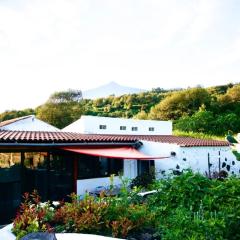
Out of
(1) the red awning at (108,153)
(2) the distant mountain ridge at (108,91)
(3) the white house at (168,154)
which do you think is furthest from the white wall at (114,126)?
(2) the distant mountain ridge at (108,91)

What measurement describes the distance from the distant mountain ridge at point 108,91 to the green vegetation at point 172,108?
2.38 metres

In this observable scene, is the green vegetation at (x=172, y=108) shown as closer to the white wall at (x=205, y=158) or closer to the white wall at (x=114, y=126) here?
the white wall at (x=114, y=126)

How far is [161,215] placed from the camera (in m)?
10.1

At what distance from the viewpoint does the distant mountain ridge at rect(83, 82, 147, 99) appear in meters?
85.8

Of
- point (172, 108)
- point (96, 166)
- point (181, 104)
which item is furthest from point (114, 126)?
point (181, 104)

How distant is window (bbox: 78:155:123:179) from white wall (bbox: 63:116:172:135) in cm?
698

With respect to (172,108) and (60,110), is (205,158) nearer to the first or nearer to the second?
(172,108)

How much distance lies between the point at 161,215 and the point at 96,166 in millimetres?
14376

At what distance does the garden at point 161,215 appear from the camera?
28.8 feet

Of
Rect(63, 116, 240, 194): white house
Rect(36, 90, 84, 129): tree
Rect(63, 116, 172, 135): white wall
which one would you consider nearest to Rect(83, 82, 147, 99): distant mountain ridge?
Rect(36, 90, 84, 129): tree

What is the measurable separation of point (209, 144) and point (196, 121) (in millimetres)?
23197

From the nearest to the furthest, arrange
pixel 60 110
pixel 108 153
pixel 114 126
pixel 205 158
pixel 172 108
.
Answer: pixel 108 153 < pixel 205 158 < pixel 114 126 < pixel 172 108 < pixel 60 110

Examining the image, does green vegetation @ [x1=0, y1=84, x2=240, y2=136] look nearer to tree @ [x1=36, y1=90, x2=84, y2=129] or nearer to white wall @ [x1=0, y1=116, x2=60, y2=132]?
tree @ [x1=36, y1=90, x2=84, y2=129]

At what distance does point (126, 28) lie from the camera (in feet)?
70.1
